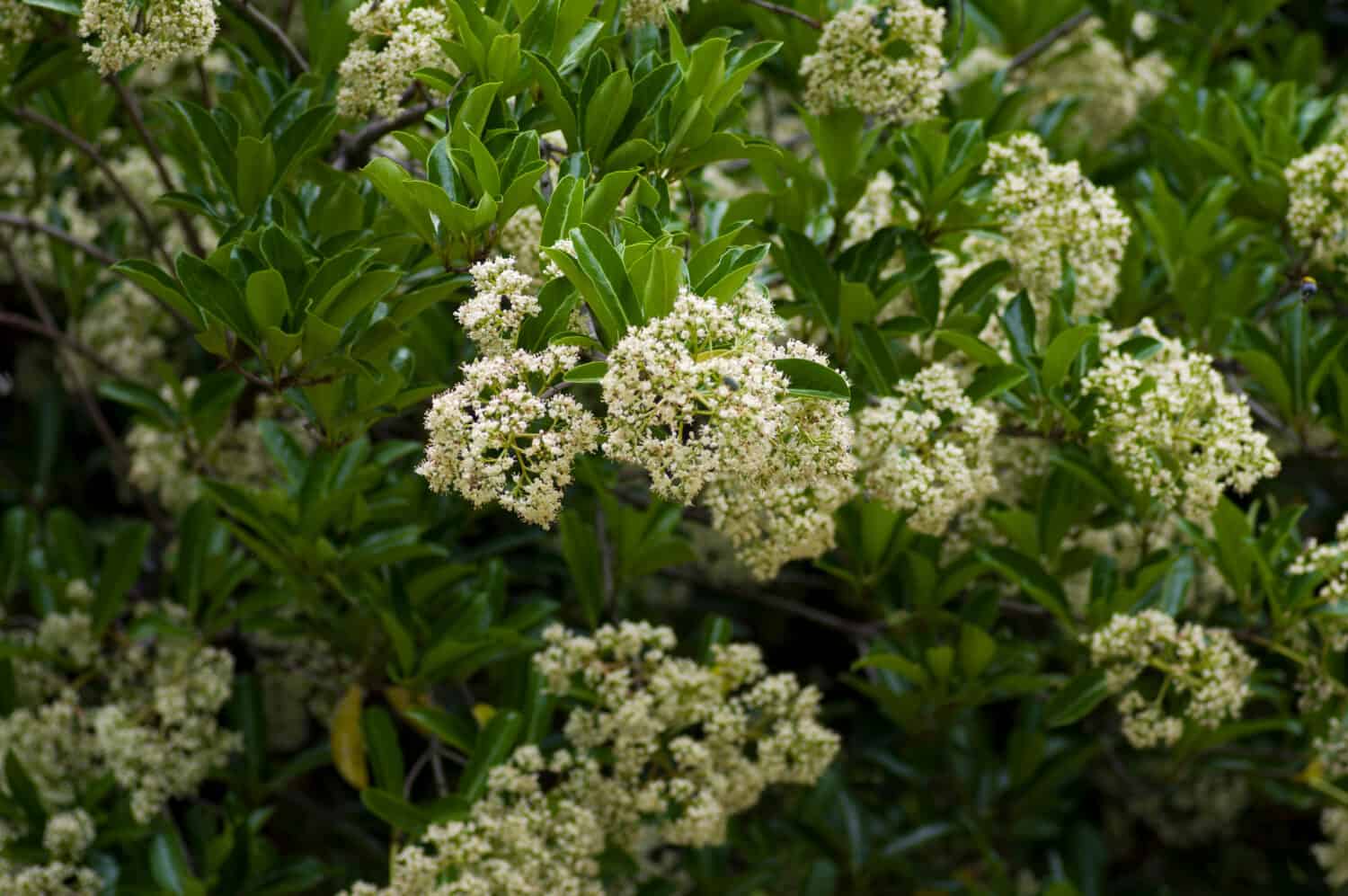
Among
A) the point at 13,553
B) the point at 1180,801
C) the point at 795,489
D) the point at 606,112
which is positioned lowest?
the point at 1180,801

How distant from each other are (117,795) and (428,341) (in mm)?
1692

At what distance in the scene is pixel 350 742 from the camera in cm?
392

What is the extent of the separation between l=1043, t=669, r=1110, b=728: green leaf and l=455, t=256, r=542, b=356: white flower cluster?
6.45 ft

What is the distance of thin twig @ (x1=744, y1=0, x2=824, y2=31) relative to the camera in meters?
3.29

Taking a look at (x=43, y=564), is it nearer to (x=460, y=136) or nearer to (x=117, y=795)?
(x=117, y=795)

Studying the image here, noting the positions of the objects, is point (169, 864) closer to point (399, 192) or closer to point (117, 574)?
point (117, 574)

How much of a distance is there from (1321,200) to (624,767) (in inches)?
98.0

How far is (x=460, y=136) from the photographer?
255 cm

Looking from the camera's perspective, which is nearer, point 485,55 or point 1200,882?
point 485,55

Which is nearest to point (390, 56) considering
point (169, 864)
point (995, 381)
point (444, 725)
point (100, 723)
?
point (995, 381)

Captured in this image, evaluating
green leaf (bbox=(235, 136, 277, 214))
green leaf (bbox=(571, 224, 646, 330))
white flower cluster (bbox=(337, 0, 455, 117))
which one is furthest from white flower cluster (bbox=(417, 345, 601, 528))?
green leaf (bbox=(235, 136, 277, 214))

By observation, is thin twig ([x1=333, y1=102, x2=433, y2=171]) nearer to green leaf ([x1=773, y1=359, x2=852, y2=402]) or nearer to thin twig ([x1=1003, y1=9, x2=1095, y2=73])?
green leaf ([x1=773, y1=359, x2=852, y2=402])

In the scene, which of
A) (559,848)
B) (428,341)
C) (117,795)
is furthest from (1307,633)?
(117,795)

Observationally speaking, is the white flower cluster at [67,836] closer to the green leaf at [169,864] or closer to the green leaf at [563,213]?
the green leaf at [169,864]
